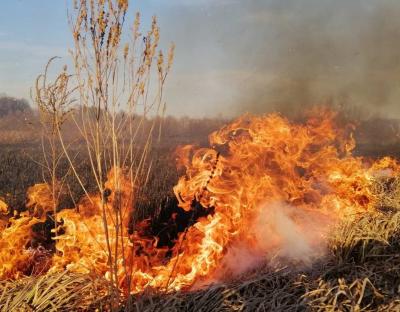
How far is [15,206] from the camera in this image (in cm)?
998

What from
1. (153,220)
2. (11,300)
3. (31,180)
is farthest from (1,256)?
(31,180)

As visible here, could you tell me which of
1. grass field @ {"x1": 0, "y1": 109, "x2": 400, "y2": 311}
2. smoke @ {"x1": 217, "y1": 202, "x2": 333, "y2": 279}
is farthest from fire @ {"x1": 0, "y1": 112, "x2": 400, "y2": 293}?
grass field @ {"x1": 0, "y1": 109, "x2": 400, "y2": 311}

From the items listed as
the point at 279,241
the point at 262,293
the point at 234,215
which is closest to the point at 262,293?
the point at 262,293

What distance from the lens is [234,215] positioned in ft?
19.2

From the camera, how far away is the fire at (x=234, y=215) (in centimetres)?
520

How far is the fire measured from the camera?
520cm

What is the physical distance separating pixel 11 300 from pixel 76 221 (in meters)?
2.14

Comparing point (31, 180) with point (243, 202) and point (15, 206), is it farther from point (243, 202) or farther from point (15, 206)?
point (243, 202)

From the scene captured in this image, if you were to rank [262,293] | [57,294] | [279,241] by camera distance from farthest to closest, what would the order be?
1. [279,241]
2. [262,293]
3. [57,294]

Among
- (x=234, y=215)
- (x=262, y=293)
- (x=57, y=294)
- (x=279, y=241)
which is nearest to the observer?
(x=57, y=294)

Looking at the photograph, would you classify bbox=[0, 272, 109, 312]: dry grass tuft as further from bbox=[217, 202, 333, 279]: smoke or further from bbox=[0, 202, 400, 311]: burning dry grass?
bbox=[217, 202, 333, 279]: smoke

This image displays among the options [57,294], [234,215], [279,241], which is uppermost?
[234,215]

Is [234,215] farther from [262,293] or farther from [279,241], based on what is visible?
[262,293]

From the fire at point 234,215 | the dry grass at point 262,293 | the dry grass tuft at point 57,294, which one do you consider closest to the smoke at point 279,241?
the fire at point 234,215
